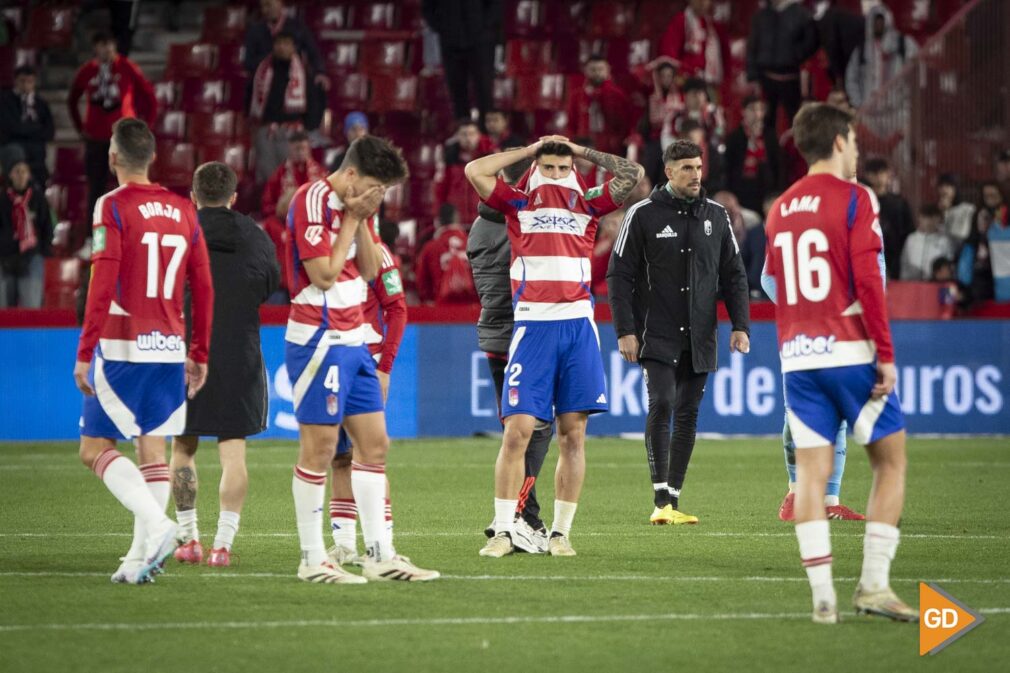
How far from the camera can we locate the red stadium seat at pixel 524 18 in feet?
81.8

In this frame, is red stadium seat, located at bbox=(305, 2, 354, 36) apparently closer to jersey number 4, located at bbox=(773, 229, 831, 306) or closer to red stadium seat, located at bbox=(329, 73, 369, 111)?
red stadium seat, located at bbox=(329, 73, 369, 111)

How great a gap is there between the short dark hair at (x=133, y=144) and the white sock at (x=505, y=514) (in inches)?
105

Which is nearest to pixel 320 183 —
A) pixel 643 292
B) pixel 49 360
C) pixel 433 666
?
pixel 433 666

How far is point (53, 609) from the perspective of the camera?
7215mm

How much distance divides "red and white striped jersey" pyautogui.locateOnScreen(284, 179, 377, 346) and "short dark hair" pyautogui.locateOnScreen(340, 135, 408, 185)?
0.60ft

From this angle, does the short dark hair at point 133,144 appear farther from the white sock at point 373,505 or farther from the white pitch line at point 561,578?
the white pitch line at point 561,578

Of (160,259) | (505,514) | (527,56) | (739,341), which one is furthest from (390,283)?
(527,56)

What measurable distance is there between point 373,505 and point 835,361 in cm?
246

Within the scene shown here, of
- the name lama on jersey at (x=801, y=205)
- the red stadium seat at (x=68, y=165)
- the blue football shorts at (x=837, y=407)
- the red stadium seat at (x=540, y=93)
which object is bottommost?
the blue football shorts at (x=837, y=407)

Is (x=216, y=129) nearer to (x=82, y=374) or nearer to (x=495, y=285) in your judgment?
(x=495, y=285)

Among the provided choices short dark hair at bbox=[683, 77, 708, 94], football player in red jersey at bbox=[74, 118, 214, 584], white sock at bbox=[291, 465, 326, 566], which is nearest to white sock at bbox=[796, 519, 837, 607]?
white sock at bbox=[291, 465, 326, 566]

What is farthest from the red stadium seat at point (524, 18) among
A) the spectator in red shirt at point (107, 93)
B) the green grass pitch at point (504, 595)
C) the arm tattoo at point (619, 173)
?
the arm tattoo at point (619, 173)

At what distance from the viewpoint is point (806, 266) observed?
6.83 metres

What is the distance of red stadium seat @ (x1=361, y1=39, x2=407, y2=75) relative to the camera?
2430 cm
